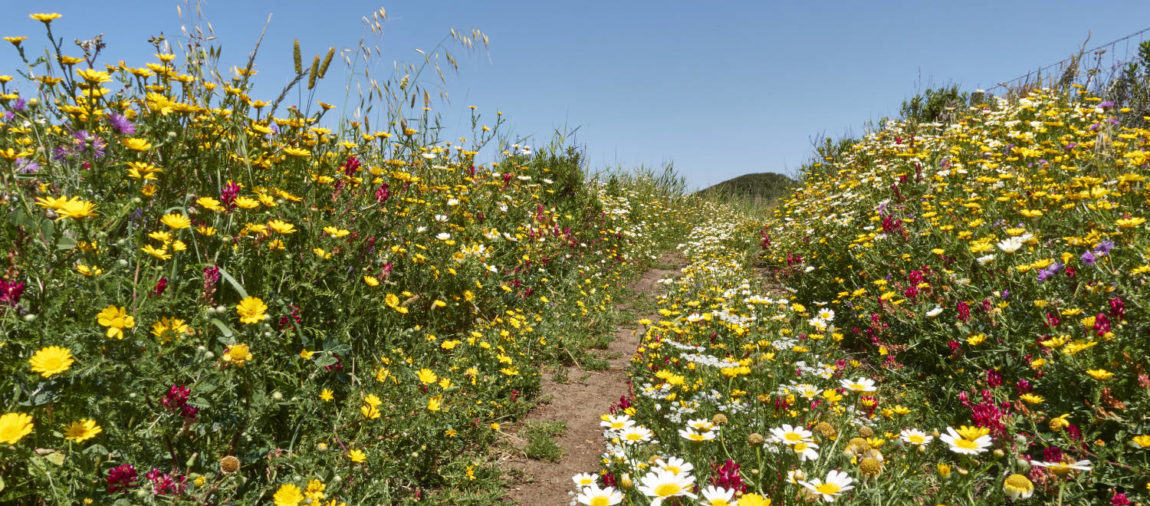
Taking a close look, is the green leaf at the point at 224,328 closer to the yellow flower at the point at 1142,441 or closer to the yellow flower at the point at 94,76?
the yellow flower at the point at 94,76

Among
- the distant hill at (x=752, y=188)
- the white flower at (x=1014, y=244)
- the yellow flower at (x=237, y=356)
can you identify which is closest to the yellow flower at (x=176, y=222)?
the yellow flower at (x=237, y=356)

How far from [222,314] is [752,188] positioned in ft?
61.6

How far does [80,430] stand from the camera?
51.8 inches

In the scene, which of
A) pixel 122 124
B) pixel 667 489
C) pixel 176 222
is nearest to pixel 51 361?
pixel 176 222

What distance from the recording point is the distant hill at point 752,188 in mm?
15227

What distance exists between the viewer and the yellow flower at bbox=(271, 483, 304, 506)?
1.50m

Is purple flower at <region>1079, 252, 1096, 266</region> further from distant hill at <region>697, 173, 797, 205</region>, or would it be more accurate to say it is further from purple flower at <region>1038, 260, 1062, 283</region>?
distant hill at <region>697, 173, 797, 205</region>

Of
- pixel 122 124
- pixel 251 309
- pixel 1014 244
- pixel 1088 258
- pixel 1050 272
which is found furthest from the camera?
pixel 1014 244

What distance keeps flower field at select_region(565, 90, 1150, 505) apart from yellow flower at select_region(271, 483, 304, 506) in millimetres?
803

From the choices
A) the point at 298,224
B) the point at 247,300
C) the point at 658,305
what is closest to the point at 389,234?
the point at 298,224

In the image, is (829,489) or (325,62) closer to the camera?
Answer: (829,489)

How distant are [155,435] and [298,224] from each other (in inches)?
42.2

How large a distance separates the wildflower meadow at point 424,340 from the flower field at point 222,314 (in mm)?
15

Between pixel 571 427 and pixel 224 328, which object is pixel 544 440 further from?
pixel 224 328
